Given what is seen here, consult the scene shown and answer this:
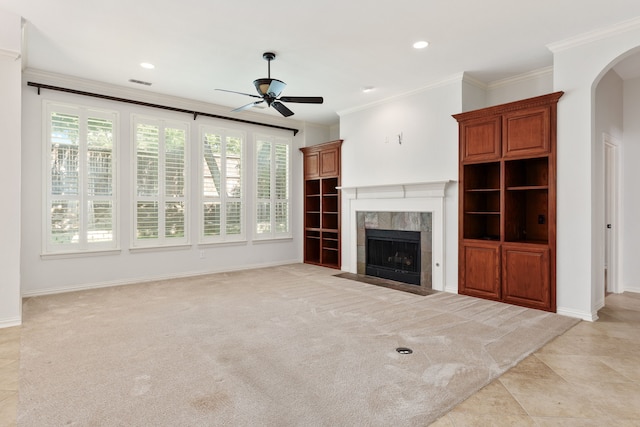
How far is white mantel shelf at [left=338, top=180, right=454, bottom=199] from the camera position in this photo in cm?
534

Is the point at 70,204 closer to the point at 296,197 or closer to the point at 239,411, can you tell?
the point at 296,197

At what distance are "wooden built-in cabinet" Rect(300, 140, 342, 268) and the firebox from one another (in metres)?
0.91

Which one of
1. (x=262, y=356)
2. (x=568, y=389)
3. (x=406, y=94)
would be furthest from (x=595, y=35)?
(x=262, y=356)

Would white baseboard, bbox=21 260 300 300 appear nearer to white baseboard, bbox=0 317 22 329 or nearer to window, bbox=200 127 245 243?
window, bbox=200 127 245 243

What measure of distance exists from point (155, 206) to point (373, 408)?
16.7 feet

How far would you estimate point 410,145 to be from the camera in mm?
5793

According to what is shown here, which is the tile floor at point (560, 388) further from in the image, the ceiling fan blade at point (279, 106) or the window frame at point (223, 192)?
the ceiling fan blade at point (279, 106)

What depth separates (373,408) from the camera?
2.18 meters

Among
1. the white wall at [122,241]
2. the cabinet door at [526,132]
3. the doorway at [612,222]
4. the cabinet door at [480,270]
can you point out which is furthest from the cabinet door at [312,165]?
the doorway at [612,222]

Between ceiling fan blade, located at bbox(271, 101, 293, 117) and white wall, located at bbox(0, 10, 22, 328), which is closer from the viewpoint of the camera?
white wall, located at bbox(0, 10, 22, 328)

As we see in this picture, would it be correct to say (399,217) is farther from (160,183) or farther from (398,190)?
(160,183)

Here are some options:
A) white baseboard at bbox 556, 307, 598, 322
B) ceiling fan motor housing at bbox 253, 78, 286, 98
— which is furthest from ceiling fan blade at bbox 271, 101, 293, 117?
white baseboard at bbox 556, 307, 598, 322

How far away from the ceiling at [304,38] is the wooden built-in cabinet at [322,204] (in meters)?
1.95

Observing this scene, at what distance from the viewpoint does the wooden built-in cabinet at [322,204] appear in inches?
287
